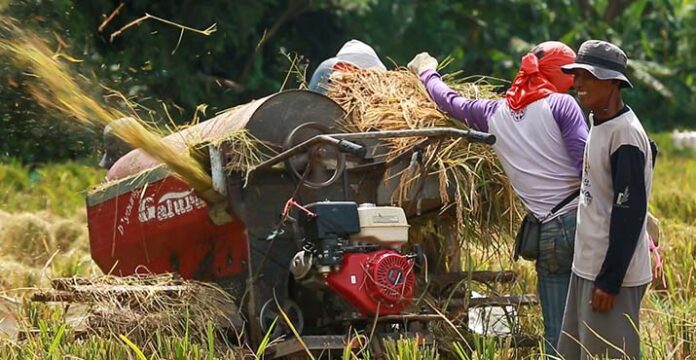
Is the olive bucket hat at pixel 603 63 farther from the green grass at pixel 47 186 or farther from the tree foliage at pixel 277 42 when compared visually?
the green grass at pixel 47 186

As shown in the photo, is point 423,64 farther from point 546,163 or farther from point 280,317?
point 280,317

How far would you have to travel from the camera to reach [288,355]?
528 cm

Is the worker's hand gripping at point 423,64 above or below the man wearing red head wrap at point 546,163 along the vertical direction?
above

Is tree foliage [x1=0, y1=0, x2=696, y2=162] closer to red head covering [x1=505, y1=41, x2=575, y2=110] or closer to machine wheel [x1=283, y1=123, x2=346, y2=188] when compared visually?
machine wheel [x1=283, y1=123, x2=346, y2=188]

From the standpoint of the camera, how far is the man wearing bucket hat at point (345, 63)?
20.4 ft

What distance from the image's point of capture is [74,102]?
5875 millimetres

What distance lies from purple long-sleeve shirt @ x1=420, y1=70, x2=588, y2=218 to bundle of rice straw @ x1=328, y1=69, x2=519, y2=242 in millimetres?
A: 253

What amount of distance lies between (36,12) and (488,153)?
2751 millimetres

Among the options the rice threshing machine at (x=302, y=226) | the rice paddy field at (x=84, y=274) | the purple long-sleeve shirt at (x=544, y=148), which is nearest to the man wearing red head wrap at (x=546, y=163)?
the purple long-sleeve shirt at (x=544, y=148)

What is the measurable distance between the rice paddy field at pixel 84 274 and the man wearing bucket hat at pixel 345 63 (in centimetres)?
110

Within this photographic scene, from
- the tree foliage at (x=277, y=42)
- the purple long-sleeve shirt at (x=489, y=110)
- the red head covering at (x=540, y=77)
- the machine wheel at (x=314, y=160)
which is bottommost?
the machine wheel at (x=314, y=160)

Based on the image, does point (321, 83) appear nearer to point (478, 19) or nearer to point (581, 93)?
point (581, 93)

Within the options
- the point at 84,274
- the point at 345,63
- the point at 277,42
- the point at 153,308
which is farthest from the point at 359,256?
the point at 277,42

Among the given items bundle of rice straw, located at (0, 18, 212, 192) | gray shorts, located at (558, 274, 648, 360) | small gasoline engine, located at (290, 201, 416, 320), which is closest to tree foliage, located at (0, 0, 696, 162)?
bundle of rice straw, located at (0, 18, 212, 192)
